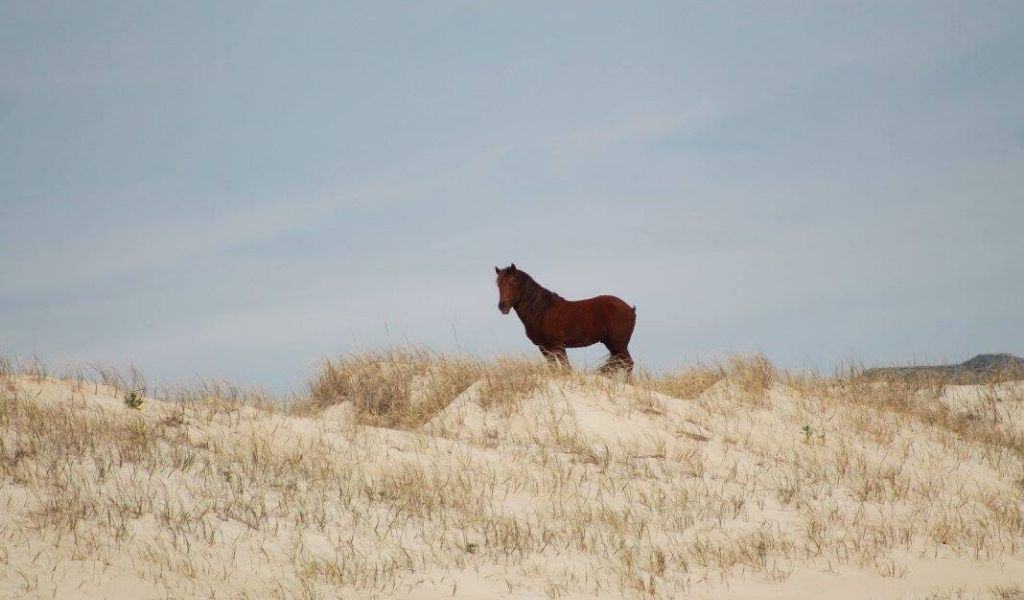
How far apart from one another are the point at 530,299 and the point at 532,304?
0.09 meters

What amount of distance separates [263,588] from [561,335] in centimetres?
827

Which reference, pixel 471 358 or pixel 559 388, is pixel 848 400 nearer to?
pixel 559 388

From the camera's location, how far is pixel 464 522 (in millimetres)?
8133

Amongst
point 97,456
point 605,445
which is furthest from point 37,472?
point 605,445

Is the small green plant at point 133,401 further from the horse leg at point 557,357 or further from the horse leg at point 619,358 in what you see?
the horse leg at point 619,358

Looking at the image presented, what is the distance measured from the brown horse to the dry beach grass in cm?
141

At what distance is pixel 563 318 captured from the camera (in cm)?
1443

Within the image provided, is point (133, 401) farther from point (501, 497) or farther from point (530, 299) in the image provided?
point (530, 299)

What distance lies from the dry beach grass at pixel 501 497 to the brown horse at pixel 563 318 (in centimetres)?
141

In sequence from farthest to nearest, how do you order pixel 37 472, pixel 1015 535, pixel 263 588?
pixel 1015 535 < pixel 37 472 < pixel 263 588

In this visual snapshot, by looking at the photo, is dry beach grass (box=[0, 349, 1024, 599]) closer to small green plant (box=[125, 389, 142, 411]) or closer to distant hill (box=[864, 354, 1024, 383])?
small green plant (box=[125, 389, 142, 411])

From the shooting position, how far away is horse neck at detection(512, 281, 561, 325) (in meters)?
14.4

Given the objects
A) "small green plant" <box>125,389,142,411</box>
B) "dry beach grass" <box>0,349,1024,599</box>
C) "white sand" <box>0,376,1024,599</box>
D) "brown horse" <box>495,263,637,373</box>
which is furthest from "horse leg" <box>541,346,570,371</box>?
"small green plant" <box>125,389,142,411</box>

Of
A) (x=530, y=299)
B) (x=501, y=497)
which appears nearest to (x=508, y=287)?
(x=530, y=299)
